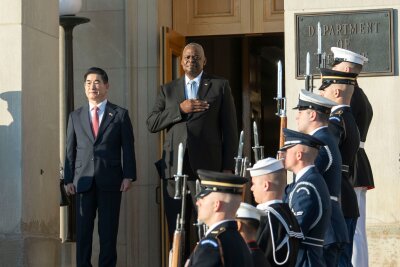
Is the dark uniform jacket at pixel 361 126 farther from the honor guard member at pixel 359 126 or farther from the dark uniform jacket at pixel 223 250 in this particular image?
the dark uniform jacket at pixel 223 250

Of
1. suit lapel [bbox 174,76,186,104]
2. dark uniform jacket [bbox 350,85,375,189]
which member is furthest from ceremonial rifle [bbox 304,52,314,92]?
suit lapel [bbox 174,76,186,104]

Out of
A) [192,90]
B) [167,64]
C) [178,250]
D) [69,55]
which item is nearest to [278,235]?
[178,250]

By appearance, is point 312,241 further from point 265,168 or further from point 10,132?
point 10,132

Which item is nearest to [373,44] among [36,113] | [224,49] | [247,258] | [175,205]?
[175,205]

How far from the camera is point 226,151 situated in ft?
39.1

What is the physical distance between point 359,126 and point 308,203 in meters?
2.40

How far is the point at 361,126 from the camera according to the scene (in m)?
10.7

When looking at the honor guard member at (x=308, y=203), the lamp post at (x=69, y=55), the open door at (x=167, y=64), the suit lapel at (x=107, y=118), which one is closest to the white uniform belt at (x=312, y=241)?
the honor guard member at (x=308, y=203)

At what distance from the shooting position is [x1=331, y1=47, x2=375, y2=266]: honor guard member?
10.5 meters

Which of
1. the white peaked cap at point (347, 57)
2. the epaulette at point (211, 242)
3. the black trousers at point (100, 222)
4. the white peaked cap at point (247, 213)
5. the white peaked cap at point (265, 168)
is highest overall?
the white peaked cap at point (347, 57)

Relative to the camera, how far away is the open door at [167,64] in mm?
13492

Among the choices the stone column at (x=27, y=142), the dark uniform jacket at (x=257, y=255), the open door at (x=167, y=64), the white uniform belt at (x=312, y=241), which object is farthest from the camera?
the open door at (x=167, y=64)

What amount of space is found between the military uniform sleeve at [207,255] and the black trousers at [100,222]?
4798 millimetres

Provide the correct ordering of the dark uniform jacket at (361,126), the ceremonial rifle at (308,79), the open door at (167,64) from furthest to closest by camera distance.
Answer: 1. the open door at (167,64)
2. the dark uniform jacket at (361,126)
3. the ceremonial rifle at (308,79)
